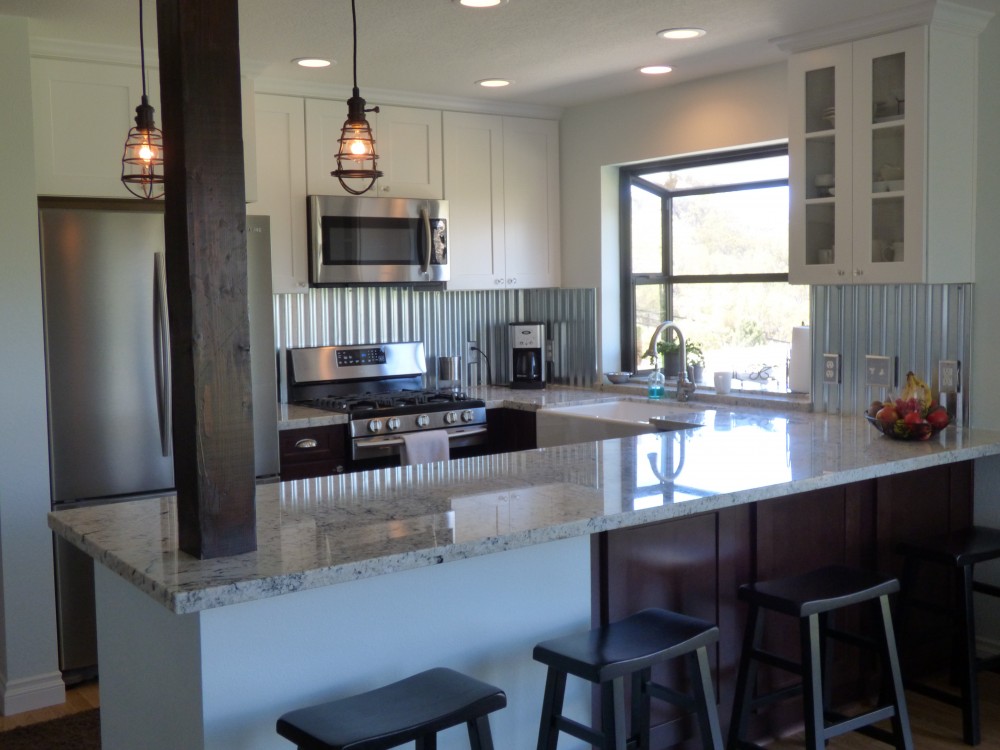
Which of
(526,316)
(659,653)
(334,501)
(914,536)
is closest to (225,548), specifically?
(334,501)

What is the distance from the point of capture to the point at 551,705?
246cm

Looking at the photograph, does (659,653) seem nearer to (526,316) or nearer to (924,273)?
(924,273)

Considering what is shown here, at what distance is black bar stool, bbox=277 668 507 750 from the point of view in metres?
1.96

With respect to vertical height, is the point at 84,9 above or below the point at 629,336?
above

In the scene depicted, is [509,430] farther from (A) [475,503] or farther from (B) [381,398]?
(A) [475,503]

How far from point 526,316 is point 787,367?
177cm

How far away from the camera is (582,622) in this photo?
2.78m

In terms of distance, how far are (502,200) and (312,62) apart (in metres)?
1.46

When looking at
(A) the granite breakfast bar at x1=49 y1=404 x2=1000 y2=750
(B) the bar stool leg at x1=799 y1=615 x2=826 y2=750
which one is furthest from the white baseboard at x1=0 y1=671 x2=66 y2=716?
(B) the bar stool leg at x1=799 y1=615 x2=826 y2=750

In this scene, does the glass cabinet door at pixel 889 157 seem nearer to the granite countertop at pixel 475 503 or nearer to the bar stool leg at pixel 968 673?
A: the granite countertop at pixel 475 503

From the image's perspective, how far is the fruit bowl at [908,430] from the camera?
3.57 m

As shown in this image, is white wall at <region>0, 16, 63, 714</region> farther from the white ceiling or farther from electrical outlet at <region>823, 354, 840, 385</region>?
electrical outlet at <region>823, 354, 840, 385</region>

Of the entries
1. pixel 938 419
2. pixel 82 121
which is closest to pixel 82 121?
pixel 82 121

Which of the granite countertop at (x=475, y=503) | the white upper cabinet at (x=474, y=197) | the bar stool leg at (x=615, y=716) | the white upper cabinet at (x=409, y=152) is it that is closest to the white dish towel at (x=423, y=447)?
the white upper cabinet at (x=474, y=197)
